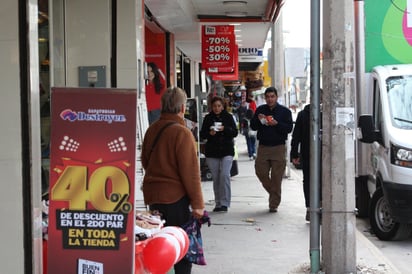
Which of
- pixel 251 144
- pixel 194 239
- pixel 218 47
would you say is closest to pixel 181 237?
pixel 194 239

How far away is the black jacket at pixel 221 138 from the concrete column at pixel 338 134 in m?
3.44

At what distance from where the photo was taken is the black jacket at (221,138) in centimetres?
893

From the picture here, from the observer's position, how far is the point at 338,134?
5465 millimetres

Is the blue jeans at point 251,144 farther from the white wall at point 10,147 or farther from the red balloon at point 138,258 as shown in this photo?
the white wall at point 10,147

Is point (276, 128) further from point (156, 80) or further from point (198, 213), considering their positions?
point (198, 213)

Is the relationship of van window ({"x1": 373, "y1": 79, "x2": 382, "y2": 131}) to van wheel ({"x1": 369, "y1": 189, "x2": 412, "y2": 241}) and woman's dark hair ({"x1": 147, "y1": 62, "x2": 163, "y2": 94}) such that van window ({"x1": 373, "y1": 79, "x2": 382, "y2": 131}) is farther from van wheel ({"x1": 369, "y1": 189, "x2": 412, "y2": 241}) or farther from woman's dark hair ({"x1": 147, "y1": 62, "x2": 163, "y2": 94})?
woman's dark hair ({"x1": 147, "y1": 62, "x2": 163, "y2": 94})

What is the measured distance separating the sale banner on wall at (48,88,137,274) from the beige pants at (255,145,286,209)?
5.37 metres

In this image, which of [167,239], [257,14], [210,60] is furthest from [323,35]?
[210,60]

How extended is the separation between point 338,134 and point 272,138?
3.32m

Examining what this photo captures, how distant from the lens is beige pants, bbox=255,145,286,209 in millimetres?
8812

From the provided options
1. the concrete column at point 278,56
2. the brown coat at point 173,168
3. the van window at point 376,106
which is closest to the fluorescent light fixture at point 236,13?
the concrete column at point 278,56

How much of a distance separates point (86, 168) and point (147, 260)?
0.87m

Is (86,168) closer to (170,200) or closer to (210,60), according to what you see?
(170,200)

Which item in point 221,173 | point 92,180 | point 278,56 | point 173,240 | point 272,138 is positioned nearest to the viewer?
point 92,180
